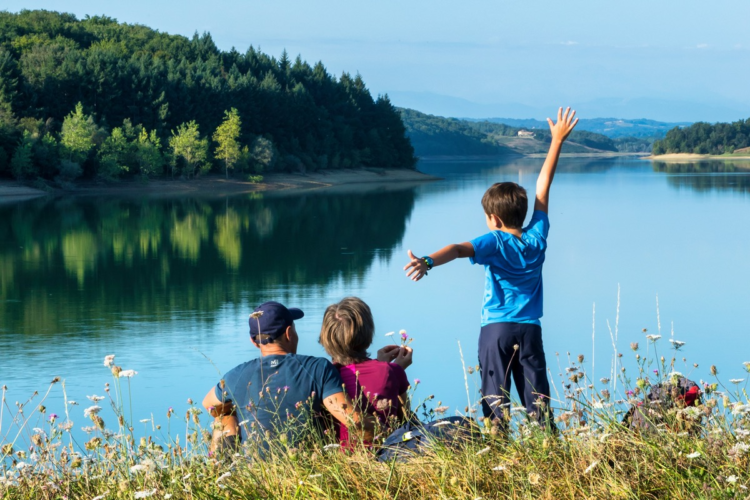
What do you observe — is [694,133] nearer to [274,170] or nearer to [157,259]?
[274,170]

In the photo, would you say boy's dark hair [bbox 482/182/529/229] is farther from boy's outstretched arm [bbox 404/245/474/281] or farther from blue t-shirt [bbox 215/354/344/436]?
blue t-shirt [bbox 215/354/344/436]

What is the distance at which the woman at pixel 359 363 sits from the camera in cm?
337

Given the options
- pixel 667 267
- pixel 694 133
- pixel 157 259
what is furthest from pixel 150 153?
pixel 694 133

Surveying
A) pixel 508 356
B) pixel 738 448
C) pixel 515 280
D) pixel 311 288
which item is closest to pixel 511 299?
pixel 515 280

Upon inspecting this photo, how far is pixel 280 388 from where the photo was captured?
328cm

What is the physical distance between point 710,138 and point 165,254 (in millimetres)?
99637

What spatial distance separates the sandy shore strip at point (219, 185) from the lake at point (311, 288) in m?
8.55

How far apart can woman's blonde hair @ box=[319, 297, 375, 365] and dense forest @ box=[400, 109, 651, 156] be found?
376 feet

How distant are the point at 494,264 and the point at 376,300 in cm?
973

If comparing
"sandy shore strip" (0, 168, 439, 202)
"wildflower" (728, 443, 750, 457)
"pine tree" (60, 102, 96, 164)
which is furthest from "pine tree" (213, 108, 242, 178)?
"wildflower" (728, 443, 750, 457)

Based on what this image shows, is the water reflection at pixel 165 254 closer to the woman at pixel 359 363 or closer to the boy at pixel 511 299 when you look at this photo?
Result: the boy at pixel 511 299

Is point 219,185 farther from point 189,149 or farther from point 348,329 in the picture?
point 348,329

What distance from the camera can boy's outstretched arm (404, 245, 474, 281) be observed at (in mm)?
3240

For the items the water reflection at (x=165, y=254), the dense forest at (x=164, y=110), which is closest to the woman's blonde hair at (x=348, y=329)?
the water reflection at (x=165, y=254)
